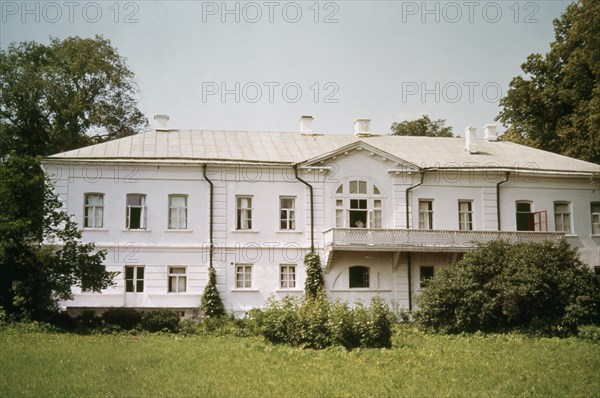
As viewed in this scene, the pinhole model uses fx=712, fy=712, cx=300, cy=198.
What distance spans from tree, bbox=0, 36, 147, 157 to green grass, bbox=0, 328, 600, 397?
22186 mm

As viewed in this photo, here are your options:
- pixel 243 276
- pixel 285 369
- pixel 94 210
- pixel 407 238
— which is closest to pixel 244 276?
pixel 243 276

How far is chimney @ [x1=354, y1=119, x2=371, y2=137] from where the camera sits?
38.5 m

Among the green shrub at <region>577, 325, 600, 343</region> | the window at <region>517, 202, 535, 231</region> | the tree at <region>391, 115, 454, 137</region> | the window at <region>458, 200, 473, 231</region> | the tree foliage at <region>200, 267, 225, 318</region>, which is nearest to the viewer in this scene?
the green shrub at <region>577, 325, 600, 343</region>

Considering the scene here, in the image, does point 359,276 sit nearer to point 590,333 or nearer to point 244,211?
point 244,211

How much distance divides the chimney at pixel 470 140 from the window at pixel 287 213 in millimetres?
10362

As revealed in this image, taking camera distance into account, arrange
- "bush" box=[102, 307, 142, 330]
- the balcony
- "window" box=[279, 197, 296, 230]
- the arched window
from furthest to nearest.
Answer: the arched window < "window" box=[279, 197, 296, 230] < the balcony < "bush" box=[102, 307, 142, 330]

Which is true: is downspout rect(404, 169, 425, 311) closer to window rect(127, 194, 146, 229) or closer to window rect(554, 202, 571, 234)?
window rect(554, 202, 571, 234)

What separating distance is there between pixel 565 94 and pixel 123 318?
25.0m

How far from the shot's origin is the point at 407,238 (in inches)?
1281

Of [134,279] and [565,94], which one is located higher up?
[565,94]

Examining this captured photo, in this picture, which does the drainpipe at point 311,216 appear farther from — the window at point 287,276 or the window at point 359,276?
the window at point 359,276

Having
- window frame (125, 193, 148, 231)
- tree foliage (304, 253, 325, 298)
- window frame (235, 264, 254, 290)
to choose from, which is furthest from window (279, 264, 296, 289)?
window frame (125, 193, 148, 231)

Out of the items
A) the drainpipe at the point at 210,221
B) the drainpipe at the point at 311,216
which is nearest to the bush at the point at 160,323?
the drainpipe at the point at 210,221

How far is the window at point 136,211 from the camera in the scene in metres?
32.8
